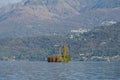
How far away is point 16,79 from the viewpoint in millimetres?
107875

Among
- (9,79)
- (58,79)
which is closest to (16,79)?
(9,79)

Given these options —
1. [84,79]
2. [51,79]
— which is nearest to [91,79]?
[84,79]

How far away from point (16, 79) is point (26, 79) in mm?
2915

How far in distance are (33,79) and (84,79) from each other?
11.1m

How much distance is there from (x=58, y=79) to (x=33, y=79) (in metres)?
5.48

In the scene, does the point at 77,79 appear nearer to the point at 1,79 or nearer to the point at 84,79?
the point at 84,79

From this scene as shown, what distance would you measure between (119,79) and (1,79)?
25.7 m

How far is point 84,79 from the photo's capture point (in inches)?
4203

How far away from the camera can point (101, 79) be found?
10606 cm

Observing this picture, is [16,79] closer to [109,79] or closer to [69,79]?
[69,79]

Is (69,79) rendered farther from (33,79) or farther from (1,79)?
(1,79)

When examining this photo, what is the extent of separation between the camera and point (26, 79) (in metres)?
106

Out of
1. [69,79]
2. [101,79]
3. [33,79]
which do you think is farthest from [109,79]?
[33,79]

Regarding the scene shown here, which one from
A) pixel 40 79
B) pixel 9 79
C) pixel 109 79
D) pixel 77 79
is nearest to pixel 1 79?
pixel 9 79
